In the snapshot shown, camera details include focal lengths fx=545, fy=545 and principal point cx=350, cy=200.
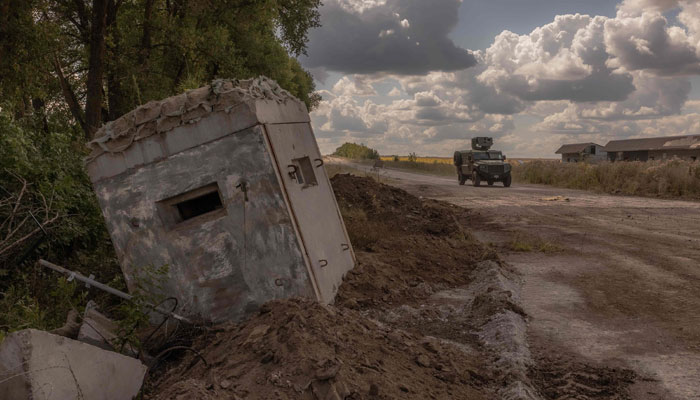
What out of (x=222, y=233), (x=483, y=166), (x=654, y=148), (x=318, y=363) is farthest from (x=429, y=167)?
(x=318, y=363)

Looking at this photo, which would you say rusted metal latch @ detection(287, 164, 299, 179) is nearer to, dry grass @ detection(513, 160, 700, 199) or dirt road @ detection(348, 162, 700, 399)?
dirt road @ detection(348, 162, 700, 399)

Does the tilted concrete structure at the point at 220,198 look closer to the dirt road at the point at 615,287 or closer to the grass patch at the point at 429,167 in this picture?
the dirt road at the point at 615,287

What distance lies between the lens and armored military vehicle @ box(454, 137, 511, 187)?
2809cm

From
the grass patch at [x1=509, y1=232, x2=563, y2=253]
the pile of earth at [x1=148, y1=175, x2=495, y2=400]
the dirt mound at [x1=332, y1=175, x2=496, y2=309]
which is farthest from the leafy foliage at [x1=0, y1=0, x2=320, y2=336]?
the grass patch at [x1=509, y1=232, x2=563, y2=253]

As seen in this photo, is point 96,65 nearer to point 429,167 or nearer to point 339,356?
point 339,356

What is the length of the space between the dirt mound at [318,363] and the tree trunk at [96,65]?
32.7 ft

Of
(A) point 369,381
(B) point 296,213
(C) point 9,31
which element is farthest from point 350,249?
(C) point 9,31

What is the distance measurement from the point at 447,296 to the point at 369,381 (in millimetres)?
4128

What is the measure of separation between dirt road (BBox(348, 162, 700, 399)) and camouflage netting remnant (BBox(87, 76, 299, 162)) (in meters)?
4.31

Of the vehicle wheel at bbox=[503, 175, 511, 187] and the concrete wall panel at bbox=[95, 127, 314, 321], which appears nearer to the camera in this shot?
the concrete wall panel at bbox=[95, 127, 314, 321]

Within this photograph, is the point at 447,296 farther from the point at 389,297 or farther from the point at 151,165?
the point at 151,165

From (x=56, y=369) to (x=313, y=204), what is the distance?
3748 mm

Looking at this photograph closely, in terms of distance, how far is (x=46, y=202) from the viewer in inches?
337

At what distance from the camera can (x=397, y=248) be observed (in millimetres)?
10258
